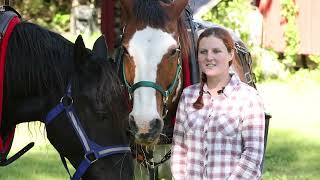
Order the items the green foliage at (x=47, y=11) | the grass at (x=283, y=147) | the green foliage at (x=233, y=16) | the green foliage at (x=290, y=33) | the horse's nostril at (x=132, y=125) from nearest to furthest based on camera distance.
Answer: the horse's nostril at (x=132, y=125) → the grass at (x=283, y=147) → the green foliage at (x=233, y=16) → the green foliage at (x=290, y=33) → the green foliage at (x=47, y=11)

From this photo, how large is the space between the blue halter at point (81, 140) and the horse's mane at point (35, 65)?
0.07 metres

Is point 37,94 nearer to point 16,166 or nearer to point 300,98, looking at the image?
point 16,166

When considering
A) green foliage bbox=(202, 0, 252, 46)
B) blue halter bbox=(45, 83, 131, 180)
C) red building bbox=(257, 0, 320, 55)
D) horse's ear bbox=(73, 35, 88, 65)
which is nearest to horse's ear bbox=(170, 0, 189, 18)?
horse's ear bbox=(73, 35, 88, 65)

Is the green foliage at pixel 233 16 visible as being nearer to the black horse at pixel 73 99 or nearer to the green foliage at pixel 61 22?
the green foliage at pixel 61 22

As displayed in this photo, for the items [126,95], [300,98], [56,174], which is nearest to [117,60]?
[126,95]

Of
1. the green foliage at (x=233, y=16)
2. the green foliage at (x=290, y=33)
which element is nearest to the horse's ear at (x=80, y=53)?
the green foliage at (x=233, y=16)

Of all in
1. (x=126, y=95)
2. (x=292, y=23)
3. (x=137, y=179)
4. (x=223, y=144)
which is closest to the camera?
(x=223, y=144)

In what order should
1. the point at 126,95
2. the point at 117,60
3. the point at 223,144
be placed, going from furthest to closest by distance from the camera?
the point at 117,60 < the point at 126,95 < the point at 223,144

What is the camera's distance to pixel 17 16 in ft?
12.5

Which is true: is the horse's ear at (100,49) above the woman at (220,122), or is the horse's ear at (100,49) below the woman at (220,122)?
above

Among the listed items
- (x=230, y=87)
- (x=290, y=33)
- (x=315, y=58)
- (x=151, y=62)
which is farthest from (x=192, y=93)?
(x=290, y=33)

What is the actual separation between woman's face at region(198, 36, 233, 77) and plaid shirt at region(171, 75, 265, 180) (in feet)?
0.29

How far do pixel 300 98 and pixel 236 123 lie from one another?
8215 millimetres

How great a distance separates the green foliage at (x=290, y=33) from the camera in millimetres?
13539
